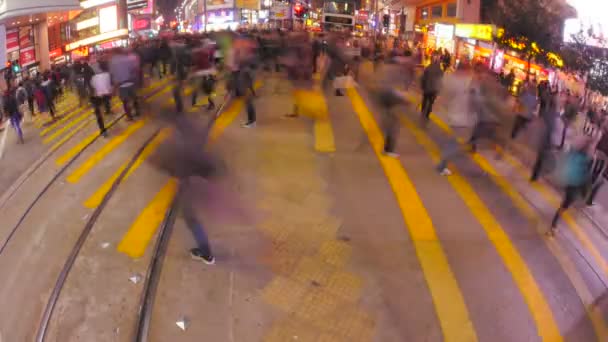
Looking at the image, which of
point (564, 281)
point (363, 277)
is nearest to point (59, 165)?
point (363, 277)

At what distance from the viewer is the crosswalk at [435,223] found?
597cm

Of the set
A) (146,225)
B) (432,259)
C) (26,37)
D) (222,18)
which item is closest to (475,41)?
(432,259)

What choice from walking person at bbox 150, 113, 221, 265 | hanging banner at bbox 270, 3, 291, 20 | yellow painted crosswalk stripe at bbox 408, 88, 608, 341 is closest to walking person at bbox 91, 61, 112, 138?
walking person at bbox 150, 113, 221, 265

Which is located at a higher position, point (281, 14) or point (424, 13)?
point (424, 13)

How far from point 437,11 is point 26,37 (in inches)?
1212

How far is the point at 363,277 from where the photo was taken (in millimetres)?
6523

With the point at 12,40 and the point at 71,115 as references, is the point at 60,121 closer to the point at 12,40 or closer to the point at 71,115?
the point at 71,115

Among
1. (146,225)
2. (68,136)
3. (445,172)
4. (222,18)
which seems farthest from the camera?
(222,18)

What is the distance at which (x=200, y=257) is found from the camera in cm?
685

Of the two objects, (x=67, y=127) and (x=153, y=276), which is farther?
(x=67, y=127)

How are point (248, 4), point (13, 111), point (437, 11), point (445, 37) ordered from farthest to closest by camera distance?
point (248, 4), point (437, 11), point (445, 37), point (13, 111)

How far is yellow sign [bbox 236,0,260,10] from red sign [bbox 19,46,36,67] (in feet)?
79.3

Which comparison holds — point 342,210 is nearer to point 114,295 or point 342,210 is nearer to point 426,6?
point 114,295

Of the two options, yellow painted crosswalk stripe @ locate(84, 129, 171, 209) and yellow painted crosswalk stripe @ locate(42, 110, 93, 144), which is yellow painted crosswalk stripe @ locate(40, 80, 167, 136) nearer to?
yellow painted crosswalk stripe @ locate(42, 110, 93, 144)
